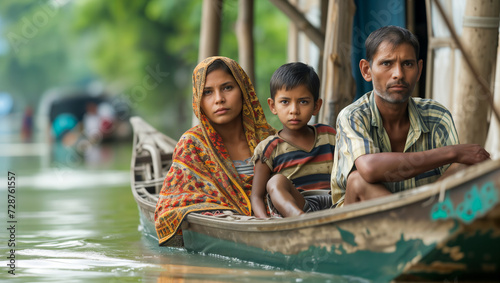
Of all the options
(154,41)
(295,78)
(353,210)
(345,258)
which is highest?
(154,41)

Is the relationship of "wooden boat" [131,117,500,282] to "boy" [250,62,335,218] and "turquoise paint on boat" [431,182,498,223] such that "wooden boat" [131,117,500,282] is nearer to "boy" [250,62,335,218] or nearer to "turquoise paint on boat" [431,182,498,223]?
"turquoise paint on boat" [431,182,498,223]

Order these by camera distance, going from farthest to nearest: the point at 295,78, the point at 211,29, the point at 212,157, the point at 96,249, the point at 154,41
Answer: the point at 154,41
the point at 211,29
the point at 96,249
the point at 212,157
the point at 295,78

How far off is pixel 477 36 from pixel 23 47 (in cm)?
3421

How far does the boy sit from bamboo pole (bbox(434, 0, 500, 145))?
3.43ft

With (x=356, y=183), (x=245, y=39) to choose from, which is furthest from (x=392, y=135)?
(x=245, y=39)

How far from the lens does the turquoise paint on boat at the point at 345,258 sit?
9.66 ft

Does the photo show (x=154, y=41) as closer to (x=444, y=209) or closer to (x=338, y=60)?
(x=338, y=60)

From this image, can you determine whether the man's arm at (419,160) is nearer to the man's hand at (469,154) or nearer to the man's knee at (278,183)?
the man's hand at (469,154)

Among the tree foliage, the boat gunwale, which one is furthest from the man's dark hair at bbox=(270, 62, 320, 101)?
the tree foliage

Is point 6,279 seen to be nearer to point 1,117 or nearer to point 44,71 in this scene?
point 44,71

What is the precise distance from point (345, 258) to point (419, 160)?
1.78 ft

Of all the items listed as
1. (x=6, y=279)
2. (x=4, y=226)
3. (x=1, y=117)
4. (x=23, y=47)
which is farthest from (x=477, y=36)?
(x=1, y=117)

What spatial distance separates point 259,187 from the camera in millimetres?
3998

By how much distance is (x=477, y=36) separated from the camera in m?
4.57
